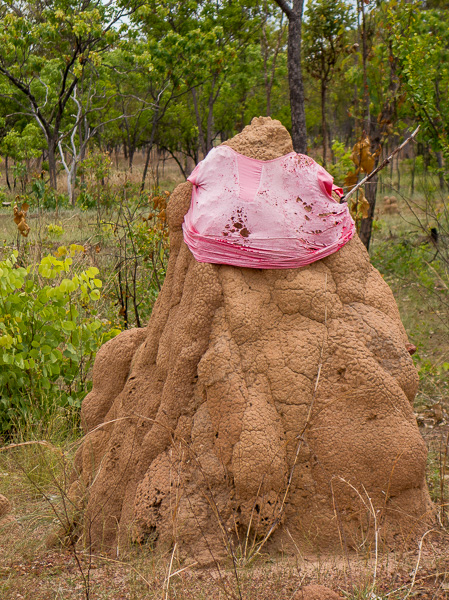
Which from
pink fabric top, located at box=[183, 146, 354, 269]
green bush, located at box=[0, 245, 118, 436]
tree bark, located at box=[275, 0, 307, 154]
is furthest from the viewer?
tree bark, located at box=[275, 0, 307, 154]

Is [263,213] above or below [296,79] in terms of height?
below

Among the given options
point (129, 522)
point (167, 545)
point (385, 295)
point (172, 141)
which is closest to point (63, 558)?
point (129, 522)

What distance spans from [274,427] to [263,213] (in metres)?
0.92

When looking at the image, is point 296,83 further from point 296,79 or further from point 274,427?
point 274,427

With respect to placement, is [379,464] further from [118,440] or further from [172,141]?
[172,141]

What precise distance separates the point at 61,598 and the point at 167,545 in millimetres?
457

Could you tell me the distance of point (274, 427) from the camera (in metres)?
2.53

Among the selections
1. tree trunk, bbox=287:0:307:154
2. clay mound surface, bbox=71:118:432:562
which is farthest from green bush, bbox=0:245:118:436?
tree trunk, bbox=287:0:307:154

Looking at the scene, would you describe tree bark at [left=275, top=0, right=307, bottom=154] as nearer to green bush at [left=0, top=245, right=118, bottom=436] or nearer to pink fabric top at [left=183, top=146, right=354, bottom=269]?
green bush at [left=0, top=245, right=118, bottom=436]

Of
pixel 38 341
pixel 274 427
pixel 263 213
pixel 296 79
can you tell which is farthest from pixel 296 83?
pixel 274 427

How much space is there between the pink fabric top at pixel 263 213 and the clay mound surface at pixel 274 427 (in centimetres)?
8

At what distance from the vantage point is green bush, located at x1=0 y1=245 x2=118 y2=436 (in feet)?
12.9

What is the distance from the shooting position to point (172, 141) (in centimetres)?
3094

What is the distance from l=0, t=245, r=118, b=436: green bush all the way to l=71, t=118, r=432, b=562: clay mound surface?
137 cm
